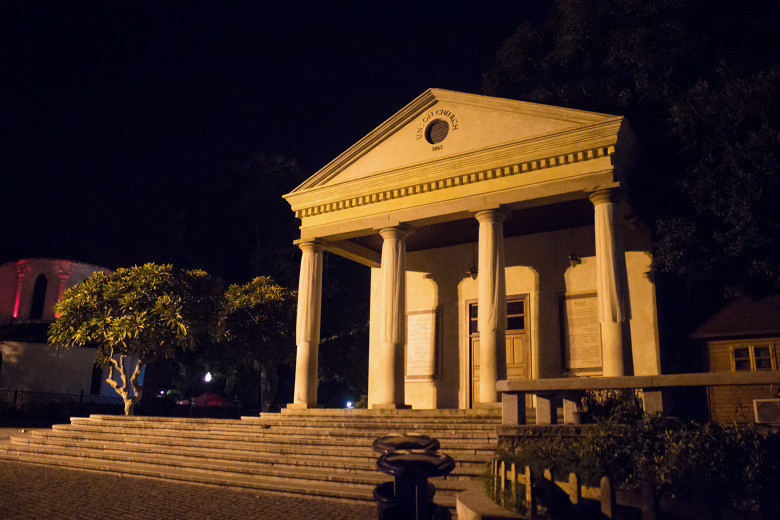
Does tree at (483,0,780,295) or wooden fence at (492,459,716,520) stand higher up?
tree at (483,0,780,295)

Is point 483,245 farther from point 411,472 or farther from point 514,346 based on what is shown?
point 411,472

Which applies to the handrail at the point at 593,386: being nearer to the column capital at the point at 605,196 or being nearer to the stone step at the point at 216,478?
the stone step at the point at 216,478

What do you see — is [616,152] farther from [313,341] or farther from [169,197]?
[169,197]

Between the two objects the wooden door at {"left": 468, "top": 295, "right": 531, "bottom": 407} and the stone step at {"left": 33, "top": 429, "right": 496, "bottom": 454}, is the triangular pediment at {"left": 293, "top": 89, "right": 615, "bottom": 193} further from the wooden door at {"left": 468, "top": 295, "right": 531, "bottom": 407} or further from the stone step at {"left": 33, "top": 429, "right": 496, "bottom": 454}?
the stone step at {"left": 33, "top": 429, "right": 496, "bottom": 454}

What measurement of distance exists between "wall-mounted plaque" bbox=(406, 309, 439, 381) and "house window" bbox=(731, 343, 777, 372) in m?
7.43

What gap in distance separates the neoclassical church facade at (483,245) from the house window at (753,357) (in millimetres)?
1960

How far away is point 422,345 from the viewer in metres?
17.8

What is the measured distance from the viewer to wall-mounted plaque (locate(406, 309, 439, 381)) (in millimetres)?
17500

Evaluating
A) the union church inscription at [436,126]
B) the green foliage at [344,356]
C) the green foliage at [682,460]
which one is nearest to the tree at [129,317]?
the green foliage at [344,356]

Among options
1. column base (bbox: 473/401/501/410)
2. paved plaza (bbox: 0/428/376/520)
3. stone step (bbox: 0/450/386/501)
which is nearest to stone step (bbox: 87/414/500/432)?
column base (bbox: 473/401/501/410)

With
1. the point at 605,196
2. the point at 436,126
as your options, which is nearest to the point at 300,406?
the point at 436,126

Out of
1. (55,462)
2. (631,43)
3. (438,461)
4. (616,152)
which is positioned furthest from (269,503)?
(631,43)

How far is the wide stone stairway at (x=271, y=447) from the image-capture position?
31.0 ft

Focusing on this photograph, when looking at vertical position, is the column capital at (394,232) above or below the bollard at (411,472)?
above
